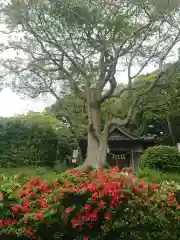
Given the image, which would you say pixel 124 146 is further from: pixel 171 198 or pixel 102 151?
pixel 171 198

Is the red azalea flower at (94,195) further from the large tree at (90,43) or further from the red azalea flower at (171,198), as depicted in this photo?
the large tree at (90,43)

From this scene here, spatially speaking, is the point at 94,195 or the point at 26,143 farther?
the point at 26,143

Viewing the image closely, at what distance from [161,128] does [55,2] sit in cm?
2154

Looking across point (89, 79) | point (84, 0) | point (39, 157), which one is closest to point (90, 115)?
Answer: point (89, 79)

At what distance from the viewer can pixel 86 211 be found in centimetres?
456

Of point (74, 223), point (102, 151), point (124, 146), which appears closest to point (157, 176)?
point (102, 151)

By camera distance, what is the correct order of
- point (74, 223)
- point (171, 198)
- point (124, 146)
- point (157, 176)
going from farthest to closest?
point (124, 146) → point (157, 176) → point (171, 198) → point (74, 223)

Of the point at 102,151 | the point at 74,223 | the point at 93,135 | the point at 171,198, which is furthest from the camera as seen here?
the point at 93,135

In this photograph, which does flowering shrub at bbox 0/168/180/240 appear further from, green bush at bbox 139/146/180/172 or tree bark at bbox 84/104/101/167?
tree bark at bbox 84/104/101/167

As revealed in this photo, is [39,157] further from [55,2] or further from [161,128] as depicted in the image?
[161,128]

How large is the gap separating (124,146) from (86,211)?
25.5 m

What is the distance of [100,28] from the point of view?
59.5 feet

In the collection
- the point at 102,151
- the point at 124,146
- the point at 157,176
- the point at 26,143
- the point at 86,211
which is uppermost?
the point at 124,146

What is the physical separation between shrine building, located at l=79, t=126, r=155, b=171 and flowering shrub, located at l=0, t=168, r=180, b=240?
24.1 m
